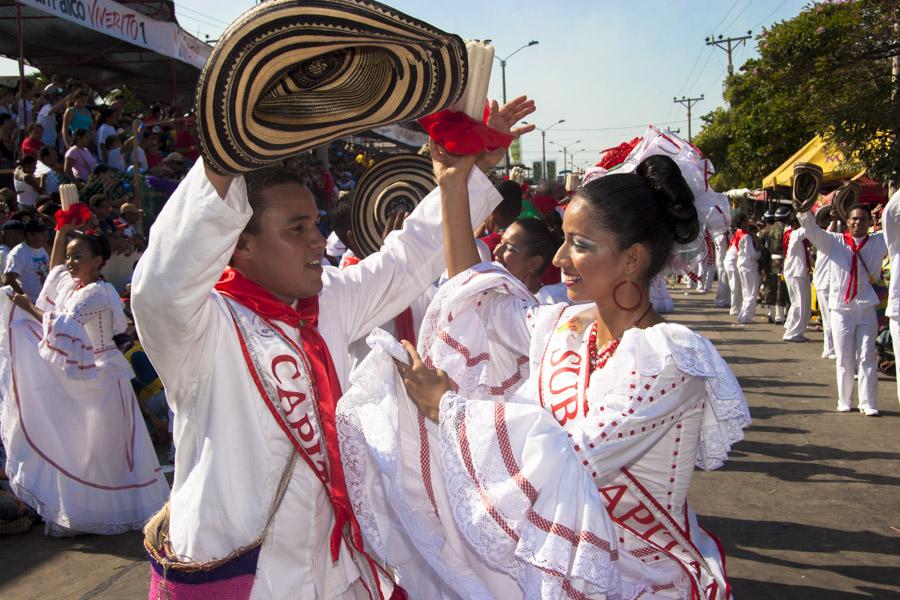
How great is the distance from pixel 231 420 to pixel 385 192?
1.96 metres

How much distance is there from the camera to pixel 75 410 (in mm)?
6633

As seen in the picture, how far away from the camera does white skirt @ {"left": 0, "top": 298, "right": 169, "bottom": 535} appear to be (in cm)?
638

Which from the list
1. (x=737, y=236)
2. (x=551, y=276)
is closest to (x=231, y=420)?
(x=551, y=276)

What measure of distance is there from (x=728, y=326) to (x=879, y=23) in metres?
6.44

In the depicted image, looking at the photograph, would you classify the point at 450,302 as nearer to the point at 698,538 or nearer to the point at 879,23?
the point at 698,538

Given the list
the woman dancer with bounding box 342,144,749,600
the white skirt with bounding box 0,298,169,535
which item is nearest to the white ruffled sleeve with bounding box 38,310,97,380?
the white skirt with bounding box 0,298,169,535

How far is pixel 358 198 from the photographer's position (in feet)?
13.6

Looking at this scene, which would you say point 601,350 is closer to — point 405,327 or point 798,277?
point 405,327

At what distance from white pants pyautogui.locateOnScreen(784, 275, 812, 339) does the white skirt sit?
38.1 feet

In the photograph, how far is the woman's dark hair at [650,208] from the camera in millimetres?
2480

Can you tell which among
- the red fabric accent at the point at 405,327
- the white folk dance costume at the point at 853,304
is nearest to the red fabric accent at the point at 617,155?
the red fabric accent at the point at 405,327

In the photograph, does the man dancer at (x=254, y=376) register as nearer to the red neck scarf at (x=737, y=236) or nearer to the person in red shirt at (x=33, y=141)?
the person in red shirt at (x=33, y=141)

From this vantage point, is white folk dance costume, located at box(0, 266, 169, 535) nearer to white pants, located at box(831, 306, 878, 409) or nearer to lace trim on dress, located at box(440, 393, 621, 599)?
Answer: lace trim on dress, located at box(440, 393, 621, 599)

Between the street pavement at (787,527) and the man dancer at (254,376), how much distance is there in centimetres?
332
